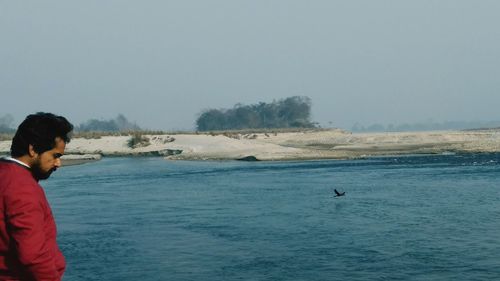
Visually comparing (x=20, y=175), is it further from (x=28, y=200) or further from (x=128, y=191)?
(x=128, y=191)

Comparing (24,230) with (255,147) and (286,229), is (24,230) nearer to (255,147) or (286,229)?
(286,229)

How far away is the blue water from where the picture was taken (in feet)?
53.0

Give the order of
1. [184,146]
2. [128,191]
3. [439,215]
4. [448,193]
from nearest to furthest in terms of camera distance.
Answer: [439,215], [448,193], [128,191], [184,146]

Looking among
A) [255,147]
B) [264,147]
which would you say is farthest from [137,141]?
[264,147]

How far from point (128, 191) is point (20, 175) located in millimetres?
35504

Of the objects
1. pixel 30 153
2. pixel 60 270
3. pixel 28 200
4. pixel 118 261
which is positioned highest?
pixel 30 153

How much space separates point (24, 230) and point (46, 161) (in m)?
0.57

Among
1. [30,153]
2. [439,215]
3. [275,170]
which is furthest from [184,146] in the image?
[30,153]

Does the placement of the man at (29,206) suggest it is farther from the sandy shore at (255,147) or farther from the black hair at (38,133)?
the sandy shore at (255,147)

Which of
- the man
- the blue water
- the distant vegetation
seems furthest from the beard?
the distant vegetation

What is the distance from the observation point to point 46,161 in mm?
4086

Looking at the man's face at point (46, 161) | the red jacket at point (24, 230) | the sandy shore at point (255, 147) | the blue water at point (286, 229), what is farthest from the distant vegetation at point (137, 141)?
the red jacket at point (24, 230)

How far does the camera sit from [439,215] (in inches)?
965

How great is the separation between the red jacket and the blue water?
1184 cm
